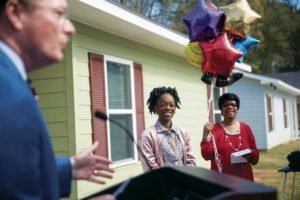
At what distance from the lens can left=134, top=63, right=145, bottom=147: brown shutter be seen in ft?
23.0

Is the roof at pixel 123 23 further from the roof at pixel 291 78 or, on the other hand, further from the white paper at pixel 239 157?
the roof at pixel 291 78

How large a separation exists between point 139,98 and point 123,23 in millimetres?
1440

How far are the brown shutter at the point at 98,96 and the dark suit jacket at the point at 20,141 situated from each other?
4.56 meters

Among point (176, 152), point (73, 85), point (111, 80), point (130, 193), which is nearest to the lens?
point (130, 193)

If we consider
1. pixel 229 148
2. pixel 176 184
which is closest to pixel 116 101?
pixel 229 148

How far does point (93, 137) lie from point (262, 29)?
111 ft

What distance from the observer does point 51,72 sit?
554 cm

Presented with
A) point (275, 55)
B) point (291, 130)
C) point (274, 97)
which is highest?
point (275, 55)

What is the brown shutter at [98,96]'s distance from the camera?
5785mm

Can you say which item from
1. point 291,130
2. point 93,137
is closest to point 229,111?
point 93,137

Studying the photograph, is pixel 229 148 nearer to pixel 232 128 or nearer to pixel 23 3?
pixel 232 128

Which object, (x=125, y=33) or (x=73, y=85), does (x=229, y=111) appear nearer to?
(x=73, y=85)

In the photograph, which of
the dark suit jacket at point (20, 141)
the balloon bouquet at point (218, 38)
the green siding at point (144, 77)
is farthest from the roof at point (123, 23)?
the dark suit jacket at point (20, 141)

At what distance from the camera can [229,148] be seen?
4527 mm
